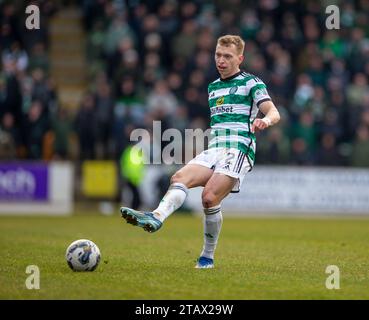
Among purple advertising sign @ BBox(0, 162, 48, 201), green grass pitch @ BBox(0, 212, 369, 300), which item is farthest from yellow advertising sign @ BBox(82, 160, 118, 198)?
green grass pitch @ BBox(0, 212, 369, 300)

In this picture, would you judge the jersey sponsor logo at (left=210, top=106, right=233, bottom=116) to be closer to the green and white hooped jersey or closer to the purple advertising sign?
the green and white hooped jersey

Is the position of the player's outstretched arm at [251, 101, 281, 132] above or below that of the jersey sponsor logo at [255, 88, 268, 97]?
below

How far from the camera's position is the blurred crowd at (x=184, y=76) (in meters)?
23.1

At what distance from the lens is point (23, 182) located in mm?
22391

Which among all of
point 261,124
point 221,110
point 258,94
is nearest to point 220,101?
point 221,110

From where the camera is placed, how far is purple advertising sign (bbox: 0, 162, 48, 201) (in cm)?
2220

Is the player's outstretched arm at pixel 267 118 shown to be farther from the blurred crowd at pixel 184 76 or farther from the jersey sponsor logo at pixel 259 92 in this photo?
the blurred crowd at pixel 184 76

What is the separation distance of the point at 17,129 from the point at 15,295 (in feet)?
49.8

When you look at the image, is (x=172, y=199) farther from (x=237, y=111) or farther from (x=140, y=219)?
(x=237, y=111)

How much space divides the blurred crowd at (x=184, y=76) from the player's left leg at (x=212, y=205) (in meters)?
12.9

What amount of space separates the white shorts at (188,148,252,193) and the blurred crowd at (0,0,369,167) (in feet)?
42.2

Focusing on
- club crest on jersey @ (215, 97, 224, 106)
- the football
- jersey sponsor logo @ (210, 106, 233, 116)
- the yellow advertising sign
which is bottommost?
the football

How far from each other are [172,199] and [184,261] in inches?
68.4

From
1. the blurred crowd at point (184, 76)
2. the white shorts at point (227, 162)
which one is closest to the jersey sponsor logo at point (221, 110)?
the white shorts at point (227, 162)
